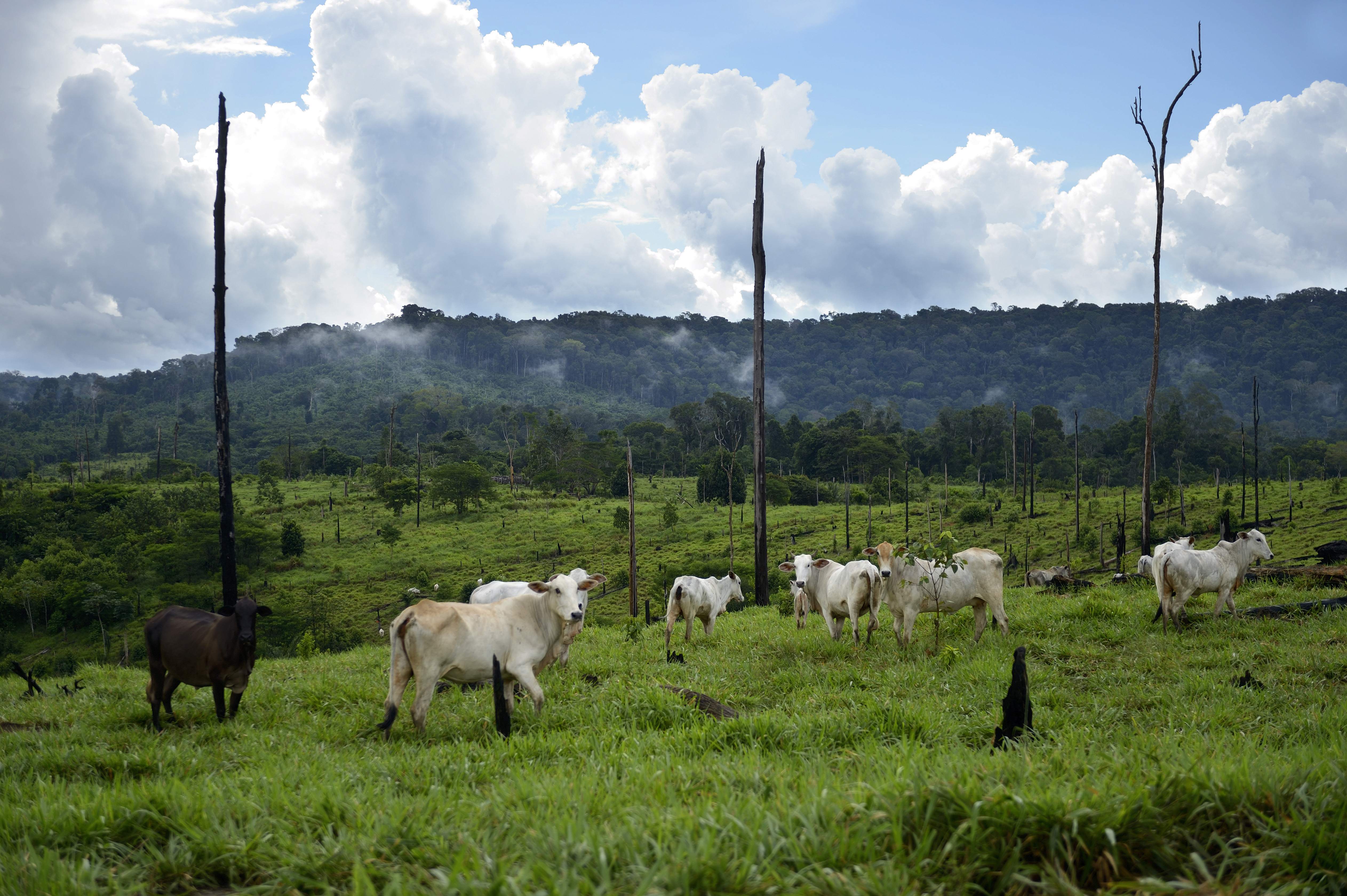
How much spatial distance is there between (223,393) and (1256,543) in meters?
18.8

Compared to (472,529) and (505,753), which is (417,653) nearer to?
(505,753)

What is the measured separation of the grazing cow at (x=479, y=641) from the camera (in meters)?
6.95

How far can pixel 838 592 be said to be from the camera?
11.9 m

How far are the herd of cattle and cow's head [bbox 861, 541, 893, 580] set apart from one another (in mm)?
18

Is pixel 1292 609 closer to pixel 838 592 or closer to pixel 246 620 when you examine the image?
pixel 838 592

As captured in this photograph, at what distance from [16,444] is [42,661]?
121 metres

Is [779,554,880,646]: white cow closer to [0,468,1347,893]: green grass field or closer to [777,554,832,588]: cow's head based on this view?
[777,554,832,588]: cow's head

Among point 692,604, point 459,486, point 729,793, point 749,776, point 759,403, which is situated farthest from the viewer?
point 459,486

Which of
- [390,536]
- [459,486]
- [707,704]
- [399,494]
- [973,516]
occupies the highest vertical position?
[707,704]

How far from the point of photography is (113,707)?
9.00 metres

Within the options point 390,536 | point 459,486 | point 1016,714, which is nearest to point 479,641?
point 1016,714

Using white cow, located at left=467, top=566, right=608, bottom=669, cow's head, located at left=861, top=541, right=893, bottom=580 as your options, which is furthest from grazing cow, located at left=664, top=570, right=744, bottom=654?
cow's head, located at left=861, top=541, right=893, bottom=580

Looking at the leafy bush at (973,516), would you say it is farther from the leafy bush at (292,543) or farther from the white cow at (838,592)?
the leafy bush at (292,543)

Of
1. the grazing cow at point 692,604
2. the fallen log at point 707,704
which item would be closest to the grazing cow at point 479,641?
the fallen log at point 707,704
